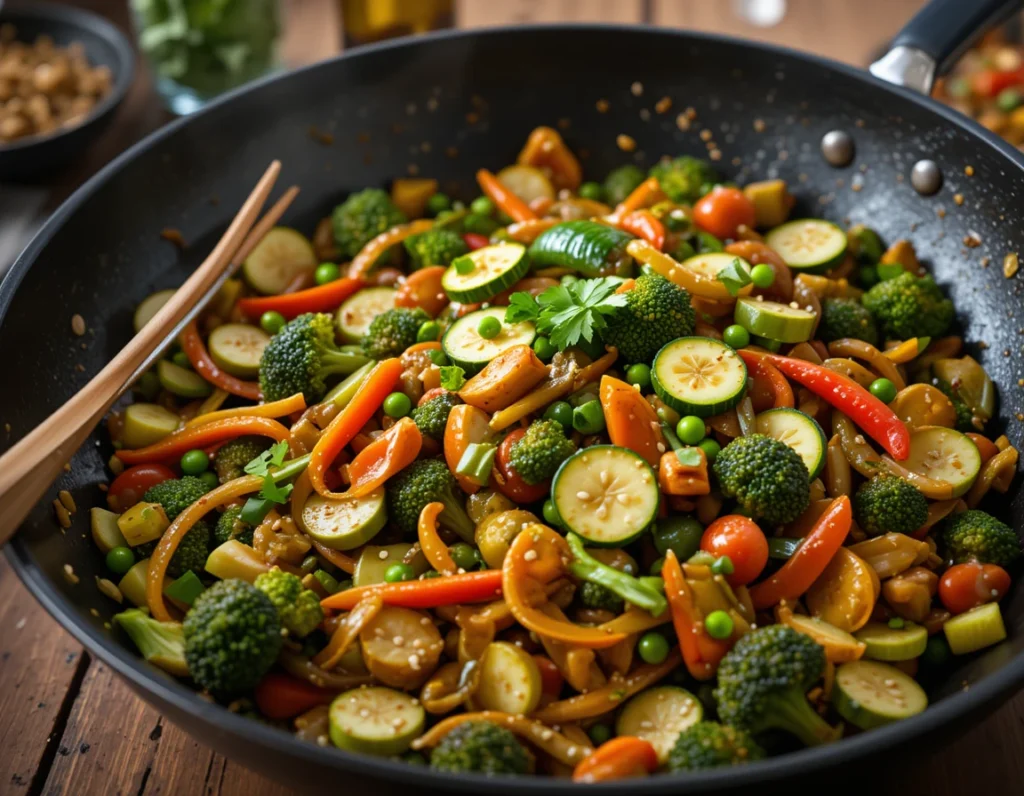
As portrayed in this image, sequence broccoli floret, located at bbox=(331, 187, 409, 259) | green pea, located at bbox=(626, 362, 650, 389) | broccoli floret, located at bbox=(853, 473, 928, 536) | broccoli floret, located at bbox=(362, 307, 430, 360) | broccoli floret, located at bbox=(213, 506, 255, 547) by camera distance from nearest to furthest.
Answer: broccoli floret, located at bbox=(853, 473, 928, 536), broccoli floret, located at bbox=(213, 506, 255, 547), green pea, located at bbox=(626, 362, 650, 389), broccoli floret, located at bbox=(362, 307, 430, 360), broccoli floret, located at bbox=(331, 187, 409, 259)

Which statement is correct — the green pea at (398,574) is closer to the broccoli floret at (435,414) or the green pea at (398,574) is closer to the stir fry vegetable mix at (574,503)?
the stir fry vegetable mix at (574,503)

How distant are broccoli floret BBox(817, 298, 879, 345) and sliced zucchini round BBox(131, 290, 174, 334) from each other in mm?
2276

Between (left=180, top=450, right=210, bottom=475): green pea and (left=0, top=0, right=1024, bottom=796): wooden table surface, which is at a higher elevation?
(left=180, top=450, right=210, bottom=475): green pea

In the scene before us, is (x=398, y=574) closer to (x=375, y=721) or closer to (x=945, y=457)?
(x=375, y=721)

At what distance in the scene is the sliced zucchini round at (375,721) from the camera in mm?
2441

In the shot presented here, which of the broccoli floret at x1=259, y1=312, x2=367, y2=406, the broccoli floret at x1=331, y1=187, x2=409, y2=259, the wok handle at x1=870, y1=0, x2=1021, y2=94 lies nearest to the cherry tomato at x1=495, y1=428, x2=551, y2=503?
the broccoli floret at x1=259, y1=312, x2=367, y2=406

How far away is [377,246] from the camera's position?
383cm

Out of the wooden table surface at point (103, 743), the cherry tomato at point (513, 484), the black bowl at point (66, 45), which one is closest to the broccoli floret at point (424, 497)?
the cherry tomato at point (513, 484)

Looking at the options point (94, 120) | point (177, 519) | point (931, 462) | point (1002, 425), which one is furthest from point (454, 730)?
point (94, 120)

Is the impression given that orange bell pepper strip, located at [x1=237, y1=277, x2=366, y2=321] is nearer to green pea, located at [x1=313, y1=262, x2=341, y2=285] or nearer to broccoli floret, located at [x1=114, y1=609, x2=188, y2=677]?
green pea, located at [x1=313, y1=262, x2=341, y2=285]

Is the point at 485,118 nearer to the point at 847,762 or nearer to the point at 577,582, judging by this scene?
the point at 577,582

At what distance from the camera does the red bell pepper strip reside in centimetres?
302

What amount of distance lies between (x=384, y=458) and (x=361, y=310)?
2.79ft

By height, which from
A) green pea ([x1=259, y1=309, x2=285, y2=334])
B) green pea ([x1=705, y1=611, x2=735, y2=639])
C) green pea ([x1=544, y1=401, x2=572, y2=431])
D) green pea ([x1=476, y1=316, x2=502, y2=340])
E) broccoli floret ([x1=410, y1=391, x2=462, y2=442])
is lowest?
green pea ([x1=705, y1=611, x2=735, y2=639])
